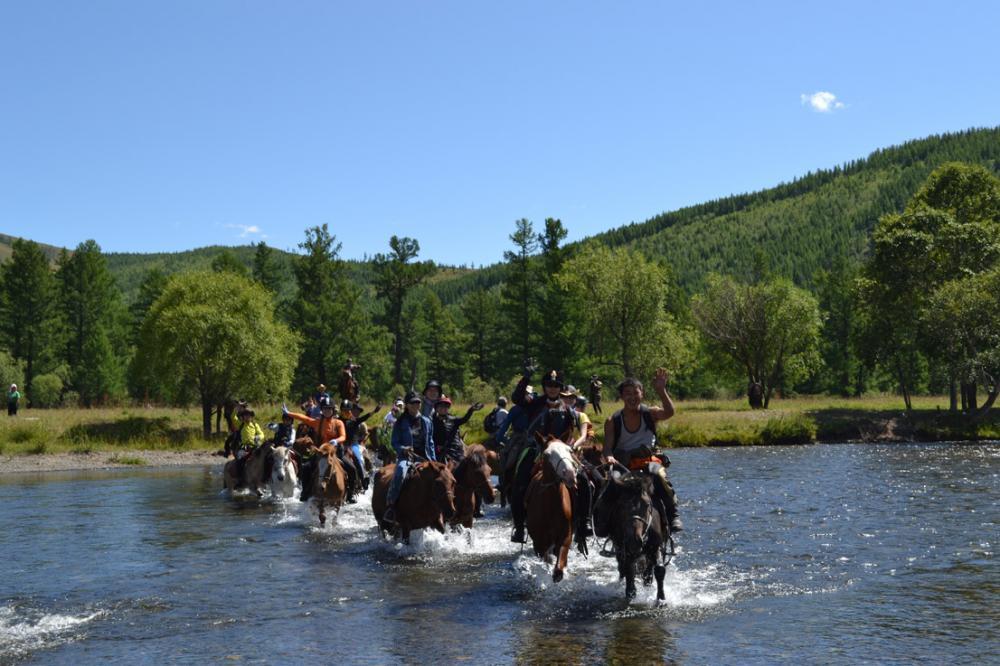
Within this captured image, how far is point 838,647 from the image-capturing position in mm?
10133

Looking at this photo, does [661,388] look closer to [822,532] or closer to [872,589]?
[872,589]

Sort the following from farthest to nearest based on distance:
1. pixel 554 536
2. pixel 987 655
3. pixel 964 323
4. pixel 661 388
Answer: pixel 964 323, pixel 554 536, pixel 661 388, pixel 987 655

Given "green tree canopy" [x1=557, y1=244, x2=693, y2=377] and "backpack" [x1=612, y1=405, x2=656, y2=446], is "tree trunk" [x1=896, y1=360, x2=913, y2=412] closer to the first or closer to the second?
"green tree canopy" [x1=557, y1=244, x2=693, y2=377]

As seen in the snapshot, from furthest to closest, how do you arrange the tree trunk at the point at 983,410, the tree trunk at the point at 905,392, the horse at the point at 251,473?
the tree trunk at the point at 905,392
the tree trunk at the point at 983,410
the horse at the point at 251,473

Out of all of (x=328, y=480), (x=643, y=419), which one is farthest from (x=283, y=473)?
(x=643, y=419)

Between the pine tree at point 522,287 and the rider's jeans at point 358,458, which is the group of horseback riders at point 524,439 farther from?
the pine tree at point 522,287

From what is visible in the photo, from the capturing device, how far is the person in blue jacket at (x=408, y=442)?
16.6m

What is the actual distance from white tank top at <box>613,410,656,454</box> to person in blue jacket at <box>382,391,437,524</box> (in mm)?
5240

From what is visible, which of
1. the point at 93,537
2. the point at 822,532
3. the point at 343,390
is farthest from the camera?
the point at 343,390

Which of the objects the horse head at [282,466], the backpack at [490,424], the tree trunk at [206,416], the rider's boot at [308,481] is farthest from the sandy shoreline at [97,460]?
the backpack at [490,424]

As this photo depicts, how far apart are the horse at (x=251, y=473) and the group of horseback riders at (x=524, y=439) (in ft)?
4.74

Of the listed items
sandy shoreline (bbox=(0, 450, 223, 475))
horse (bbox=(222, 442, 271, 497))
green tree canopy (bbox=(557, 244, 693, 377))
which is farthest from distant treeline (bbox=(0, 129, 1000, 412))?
horse (bbox=(222, 442, 271, 497))

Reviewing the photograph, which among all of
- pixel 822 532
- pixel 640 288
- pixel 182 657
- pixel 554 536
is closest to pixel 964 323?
pixel 640 288

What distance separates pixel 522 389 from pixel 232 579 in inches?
225
